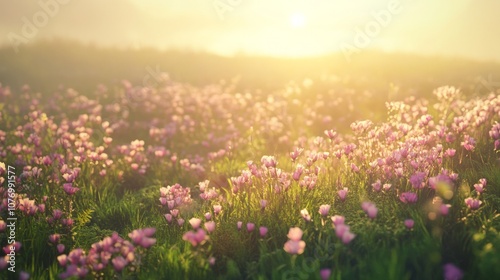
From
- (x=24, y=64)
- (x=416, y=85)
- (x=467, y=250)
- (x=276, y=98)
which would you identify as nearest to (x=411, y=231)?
(x=467, y=250)

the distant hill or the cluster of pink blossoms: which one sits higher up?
the distant hill

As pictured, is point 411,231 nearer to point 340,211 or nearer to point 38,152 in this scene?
point 340,211

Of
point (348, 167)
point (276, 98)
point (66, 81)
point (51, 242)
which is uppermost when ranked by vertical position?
point (66, 81)

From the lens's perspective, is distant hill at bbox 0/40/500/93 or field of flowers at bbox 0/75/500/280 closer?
field of flowers at bbox 0/75/500/280

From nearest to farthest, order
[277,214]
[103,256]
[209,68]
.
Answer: [103,256] < [277,214] < [209,68]

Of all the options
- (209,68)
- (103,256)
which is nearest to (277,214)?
(103,256)

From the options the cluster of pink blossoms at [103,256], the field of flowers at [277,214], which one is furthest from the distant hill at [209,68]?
the cluster of pink blossoms at [103,256]

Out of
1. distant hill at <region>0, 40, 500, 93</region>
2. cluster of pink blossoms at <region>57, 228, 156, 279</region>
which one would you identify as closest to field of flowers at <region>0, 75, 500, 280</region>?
cluster of pink blossoms at <region>57, 228, 156, 279</region>

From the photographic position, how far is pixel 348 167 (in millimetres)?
5316

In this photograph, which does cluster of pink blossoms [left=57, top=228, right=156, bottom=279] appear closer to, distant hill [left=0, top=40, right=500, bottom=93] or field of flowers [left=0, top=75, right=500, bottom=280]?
field of flowers [left=0, top=75, right=500, bottom=280]

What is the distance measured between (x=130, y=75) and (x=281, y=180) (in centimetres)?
1295

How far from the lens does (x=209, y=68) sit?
19016 mm

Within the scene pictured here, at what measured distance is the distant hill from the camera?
14227mm

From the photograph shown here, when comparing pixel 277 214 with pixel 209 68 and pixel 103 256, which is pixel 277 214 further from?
pixel 209 68
